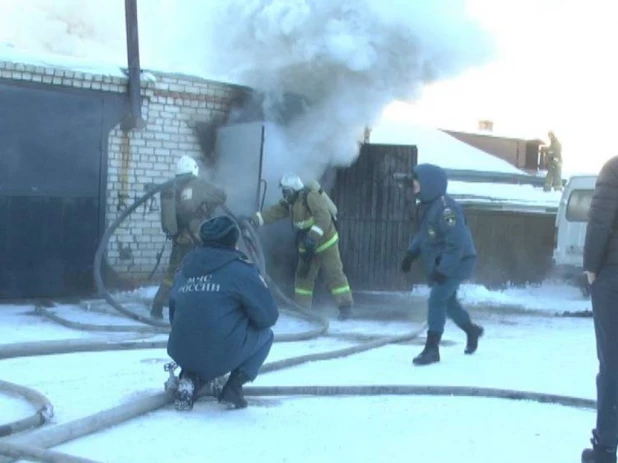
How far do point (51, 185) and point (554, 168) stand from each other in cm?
1405

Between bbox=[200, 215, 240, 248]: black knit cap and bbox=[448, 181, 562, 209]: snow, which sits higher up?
bbox=[448, 181, 562, 209]: snow

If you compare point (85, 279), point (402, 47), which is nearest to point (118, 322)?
point (85, 279)

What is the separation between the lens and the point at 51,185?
33.0 feet

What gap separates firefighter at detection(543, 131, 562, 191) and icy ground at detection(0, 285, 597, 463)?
42.2 feet

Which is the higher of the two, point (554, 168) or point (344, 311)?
point (554, 168)

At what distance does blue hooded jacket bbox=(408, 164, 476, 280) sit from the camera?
6.78 m

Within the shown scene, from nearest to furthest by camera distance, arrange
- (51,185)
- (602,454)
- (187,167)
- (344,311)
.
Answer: (602,454) → (187,167) → (344,311) → (51,185)

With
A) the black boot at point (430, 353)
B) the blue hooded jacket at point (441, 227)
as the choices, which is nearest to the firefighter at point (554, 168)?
the blue hooded jacket at point (441, 227)

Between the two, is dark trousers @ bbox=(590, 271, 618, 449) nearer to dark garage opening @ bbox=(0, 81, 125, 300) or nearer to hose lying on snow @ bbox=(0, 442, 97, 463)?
hose lying on snow @ bbox=(0, 442, 97, 463)

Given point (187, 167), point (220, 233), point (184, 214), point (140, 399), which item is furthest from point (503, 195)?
point (140, 399)

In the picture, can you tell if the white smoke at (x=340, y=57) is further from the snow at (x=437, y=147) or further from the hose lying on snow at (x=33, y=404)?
the snow at (x=437, y=147)

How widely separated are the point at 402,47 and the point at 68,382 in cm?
619

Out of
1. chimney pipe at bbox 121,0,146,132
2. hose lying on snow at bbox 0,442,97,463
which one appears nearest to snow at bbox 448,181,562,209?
chimney pipe at bbox 121,0,146,132

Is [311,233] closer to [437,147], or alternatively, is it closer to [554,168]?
[554,168]
